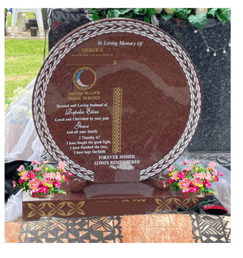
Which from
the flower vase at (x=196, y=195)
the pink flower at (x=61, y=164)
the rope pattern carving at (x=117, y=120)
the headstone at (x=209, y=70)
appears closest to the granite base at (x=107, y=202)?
the flower vase at (x=196, y=195)

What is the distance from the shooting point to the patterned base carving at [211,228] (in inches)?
127

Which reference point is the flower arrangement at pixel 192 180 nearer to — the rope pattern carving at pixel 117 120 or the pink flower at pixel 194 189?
the pink flower at pixel 194 189

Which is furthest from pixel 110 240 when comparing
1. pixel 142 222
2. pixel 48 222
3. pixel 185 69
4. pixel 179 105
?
pixel 185 69

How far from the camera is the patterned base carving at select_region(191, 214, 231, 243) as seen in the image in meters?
3.22

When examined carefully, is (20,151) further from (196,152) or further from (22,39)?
(196,152)

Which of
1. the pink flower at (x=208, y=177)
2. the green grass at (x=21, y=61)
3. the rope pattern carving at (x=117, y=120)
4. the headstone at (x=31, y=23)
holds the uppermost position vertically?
the headstone at (x=31, y=23)

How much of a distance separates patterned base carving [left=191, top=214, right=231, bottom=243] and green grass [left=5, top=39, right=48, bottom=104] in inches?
96.8

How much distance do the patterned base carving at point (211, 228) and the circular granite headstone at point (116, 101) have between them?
0.65m

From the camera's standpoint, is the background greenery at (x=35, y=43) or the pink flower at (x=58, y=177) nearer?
the pink flower at (x=58, y=177)

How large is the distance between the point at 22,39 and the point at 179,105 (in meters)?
1.92

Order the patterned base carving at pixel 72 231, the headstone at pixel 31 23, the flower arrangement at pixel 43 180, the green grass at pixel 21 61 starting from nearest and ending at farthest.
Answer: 1. the patterned base carving at pixel 72 231
2. the flower arrangement at pixel 43 180
3. the headstone at pixel 31 23
4. the green grass at pixel 21 61

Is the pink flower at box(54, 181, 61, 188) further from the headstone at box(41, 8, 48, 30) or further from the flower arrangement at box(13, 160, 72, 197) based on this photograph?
the headstone at box(41, 8, 48, 30)

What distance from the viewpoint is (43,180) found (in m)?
3.33

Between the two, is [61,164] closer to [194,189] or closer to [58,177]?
[58,177]
